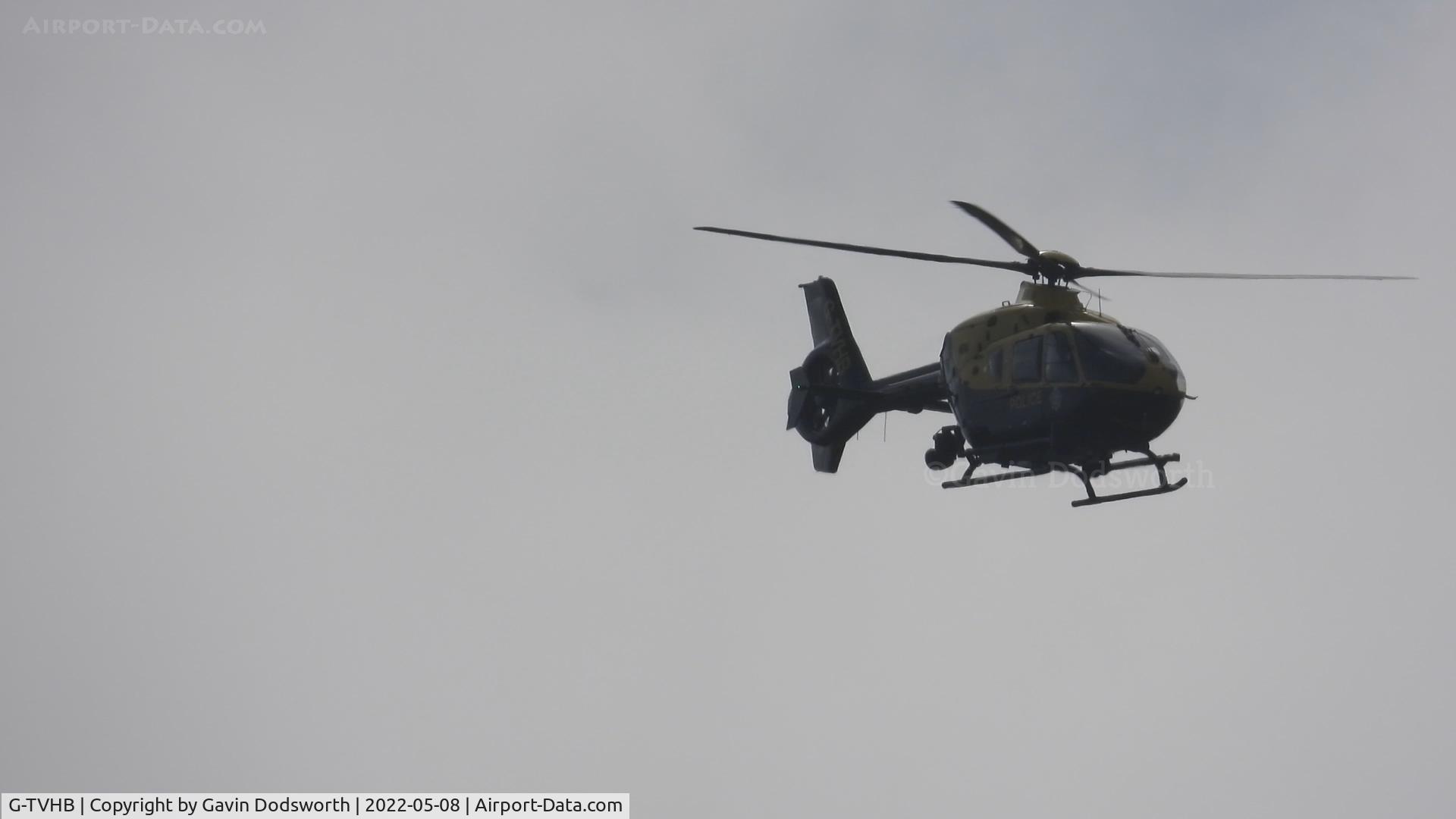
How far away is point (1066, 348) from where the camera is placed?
33906mm

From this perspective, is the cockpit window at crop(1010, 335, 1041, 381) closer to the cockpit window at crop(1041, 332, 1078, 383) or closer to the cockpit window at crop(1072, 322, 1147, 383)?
the cockpit window at crop(1041, 332, 1078, 383)

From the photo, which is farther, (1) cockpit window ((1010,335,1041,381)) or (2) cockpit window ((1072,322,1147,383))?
(1) cockpit window ((1010,335,1041,381))

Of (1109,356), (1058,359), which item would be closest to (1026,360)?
(1058,359)

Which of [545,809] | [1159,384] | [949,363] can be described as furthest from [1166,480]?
[545,809]

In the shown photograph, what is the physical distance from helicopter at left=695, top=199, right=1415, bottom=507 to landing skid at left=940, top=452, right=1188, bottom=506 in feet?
0.06

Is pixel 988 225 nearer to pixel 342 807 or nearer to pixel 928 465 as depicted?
pixel 928 465

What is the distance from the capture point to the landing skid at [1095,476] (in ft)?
109

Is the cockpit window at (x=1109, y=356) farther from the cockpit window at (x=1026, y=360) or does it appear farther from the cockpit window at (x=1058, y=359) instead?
the cockpit window at (x=1026, y=360)

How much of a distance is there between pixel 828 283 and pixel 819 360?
2.41 meters

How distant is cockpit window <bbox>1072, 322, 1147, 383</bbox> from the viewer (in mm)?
33375

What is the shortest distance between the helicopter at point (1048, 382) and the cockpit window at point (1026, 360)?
0.02 meters

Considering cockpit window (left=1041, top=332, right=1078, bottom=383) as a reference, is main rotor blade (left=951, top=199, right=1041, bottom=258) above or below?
above

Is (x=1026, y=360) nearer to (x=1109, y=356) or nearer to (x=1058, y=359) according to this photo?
(x=1058, y=359)

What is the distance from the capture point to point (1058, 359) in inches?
1335
